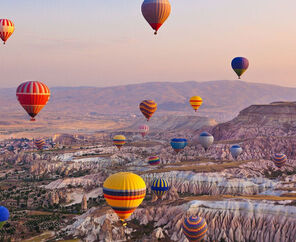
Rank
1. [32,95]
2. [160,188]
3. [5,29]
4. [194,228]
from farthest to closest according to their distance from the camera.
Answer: [5,29]
[160,188]
[32,95]
[194,228]

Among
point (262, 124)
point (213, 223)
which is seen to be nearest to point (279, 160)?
point (213, 223)

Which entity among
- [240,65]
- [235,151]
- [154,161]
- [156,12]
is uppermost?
[156,12]

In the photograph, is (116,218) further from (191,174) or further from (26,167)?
(26,167)

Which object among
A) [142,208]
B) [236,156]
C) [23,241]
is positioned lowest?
[23,241]

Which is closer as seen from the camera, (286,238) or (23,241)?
(286,238)

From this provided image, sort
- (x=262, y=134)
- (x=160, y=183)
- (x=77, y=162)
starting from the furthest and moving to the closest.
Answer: (x=262, y=134), (x=77, y=162), (x=160, y=183)

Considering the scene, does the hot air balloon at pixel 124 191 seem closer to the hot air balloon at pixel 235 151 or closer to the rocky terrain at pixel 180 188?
the rocky terrain at pixel 180 188

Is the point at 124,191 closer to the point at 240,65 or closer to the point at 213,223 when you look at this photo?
the point at 213,223

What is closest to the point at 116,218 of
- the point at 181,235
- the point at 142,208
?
the point at 142,208
